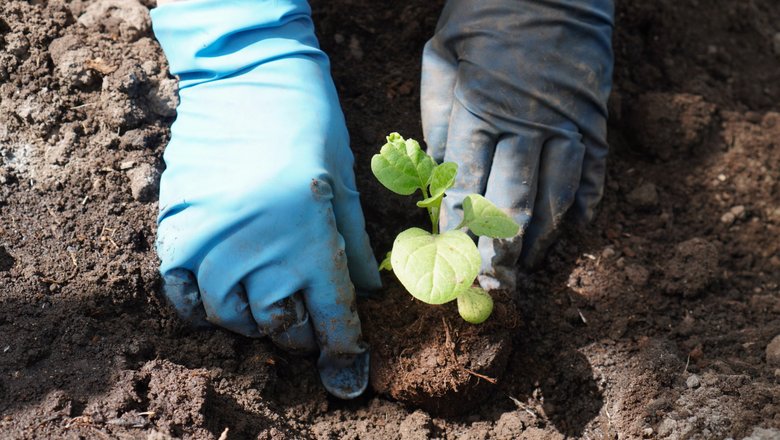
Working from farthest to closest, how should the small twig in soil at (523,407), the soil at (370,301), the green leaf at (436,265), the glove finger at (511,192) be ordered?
1. the glove finger at (511,192)
2. the small twig in soil at (523,407)
3. the soil at (370,301)
4. the green leaf at (436,265)

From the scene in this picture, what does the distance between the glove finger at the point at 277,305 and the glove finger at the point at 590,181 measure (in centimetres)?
96

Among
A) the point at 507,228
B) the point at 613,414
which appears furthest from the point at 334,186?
the point at 613,414

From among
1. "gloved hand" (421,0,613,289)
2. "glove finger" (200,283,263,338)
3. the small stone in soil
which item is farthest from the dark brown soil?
the small stone in soil

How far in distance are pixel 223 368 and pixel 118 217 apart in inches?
20.0

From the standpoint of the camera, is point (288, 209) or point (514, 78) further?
point (514, 78)

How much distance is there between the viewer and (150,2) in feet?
7.77

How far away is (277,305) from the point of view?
73.4 inches

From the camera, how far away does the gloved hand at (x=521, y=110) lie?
84.8 inches

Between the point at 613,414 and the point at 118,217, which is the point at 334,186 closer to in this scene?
the point at 118,217

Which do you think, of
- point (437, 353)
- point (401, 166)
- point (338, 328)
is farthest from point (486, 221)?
point (338, 328)

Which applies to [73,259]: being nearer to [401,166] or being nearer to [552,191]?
[401,166]

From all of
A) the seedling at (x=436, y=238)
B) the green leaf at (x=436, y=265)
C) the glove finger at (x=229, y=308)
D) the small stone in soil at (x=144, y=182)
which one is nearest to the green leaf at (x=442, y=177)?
the seedling at (x=436, y=238)

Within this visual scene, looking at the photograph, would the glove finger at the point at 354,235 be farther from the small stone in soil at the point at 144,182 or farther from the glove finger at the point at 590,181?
the glove finger at the point at 590,181

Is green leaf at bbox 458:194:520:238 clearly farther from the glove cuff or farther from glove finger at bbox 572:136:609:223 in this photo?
the glove cuff
